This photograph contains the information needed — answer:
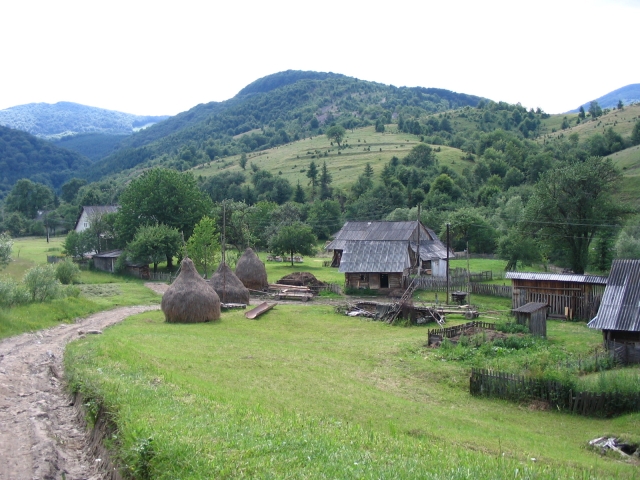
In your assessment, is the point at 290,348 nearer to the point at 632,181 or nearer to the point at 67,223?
the point at 632,181

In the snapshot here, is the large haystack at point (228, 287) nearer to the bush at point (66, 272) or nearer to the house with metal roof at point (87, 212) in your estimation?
the bush at point (66, 272)

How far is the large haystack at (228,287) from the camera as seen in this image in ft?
130

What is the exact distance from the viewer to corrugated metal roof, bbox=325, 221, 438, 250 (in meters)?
54.8

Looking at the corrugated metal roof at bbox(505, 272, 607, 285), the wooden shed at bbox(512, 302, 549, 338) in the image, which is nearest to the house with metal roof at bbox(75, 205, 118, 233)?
the corrugated metal roof at bbox(505, 272, 607, 285)

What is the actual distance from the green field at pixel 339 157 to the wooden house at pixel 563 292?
265 ft

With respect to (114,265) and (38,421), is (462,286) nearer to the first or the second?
(114,265)

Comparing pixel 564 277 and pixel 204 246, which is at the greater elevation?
pixel 204 246

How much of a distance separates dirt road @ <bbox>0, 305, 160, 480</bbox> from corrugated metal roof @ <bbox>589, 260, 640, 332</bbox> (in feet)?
66.4

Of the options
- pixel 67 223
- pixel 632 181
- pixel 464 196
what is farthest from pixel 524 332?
pixel 67 223

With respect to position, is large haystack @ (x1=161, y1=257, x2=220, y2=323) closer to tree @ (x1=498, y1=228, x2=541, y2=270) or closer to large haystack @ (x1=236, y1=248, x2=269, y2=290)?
large haystack @ (x1=236, y1=248, x2=269, y2=290)

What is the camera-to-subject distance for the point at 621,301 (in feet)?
81.6

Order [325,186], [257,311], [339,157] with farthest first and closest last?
1. [339,157]
2. [325,186]
3. [257,311]

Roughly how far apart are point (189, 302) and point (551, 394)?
20491 mm

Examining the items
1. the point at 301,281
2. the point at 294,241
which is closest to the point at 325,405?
the point at 301,281
